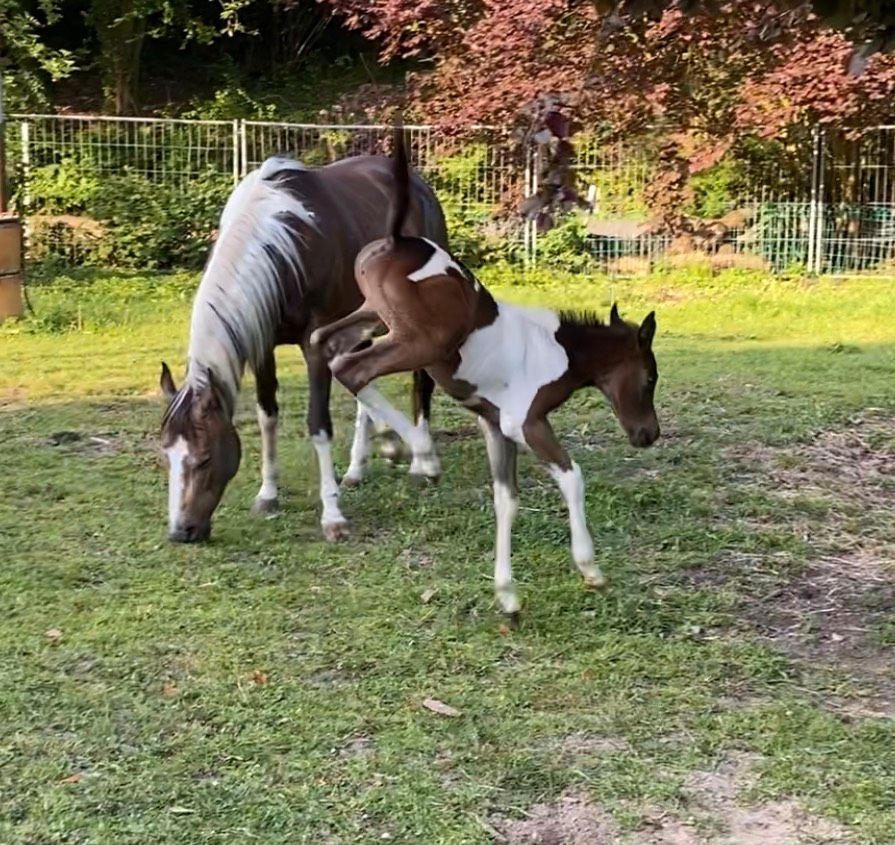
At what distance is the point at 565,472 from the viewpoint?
3.86 m

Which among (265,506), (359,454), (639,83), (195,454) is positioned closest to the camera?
(195,454)

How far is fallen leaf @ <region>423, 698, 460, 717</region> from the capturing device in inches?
130

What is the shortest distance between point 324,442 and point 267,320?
0.63 meters

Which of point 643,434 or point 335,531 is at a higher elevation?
point 643,434

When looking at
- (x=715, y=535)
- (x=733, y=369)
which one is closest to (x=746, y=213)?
(x=733, y=369)

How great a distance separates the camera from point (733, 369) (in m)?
8.37

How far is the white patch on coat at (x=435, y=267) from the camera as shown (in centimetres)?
376

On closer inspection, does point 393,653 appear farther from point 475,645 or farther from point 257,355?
point 257,355

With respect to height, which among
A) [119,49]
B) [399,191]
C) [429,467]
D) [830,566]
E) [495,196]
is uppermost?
[119,49]

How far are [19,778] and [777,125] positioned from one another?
12.0 metres

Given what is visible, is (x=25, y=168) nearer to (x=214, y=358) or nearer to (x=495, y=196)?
(x=495, y=196)

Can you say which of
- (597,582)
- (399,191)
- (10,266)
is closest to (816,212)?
(10,266)

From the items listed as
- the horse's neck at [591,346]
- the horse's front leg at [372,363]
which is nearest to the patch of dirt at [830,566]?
the horse's neck at [591,346]

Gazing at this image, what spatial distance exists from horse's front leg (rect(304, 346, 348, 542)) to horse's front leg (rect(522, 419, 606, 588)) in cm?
129
